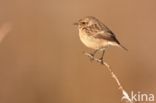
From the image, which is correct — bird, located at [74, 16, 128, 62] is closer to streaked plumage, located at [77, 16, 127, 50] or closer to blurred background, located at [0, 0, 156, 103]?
streaked plumage, located at [77, 16, 127, 50]

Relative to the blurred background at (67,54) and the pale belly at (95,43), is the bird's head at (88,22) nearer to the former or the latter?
the pale belly at (95,43)

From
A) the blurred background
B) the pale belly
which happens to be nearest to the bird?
the pale belly

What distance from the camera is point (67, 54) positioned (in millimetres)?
11117

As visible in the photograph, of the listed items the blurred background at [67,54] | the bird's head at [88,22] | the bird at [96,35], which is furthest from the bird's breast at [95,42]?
the blurred background at [67,54]

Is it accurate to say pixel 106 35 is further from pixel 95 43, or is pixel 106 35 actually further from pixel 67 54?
pixel 67 54

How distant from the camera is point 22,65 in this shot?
10.9 meters

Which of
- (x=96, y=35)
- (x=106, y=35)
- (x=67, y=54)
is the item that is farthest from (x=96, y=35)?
(x=67, y=54)

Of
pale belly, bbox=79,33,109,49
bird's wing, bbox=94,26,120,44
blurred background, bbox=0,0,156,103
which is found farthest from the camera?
blurred background, bbox=0,0,156,103

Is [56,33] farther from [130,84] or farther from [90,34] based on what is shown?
[90,34]

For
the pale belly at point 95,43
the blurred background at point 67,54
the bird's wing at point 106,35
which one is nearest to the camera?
the bird's wing at point 106,35

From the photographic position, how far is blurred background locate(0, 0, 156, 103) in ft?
33.9

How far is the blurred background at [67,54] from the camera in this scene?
10320 mm

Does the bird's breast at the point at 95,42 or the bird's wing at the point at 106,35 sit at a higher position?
the bird's wing at the point at 106,35

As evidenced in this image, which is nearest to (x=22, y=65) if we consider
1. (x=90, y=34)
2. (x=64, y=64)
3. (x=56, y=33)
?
(x=64, y=64)
